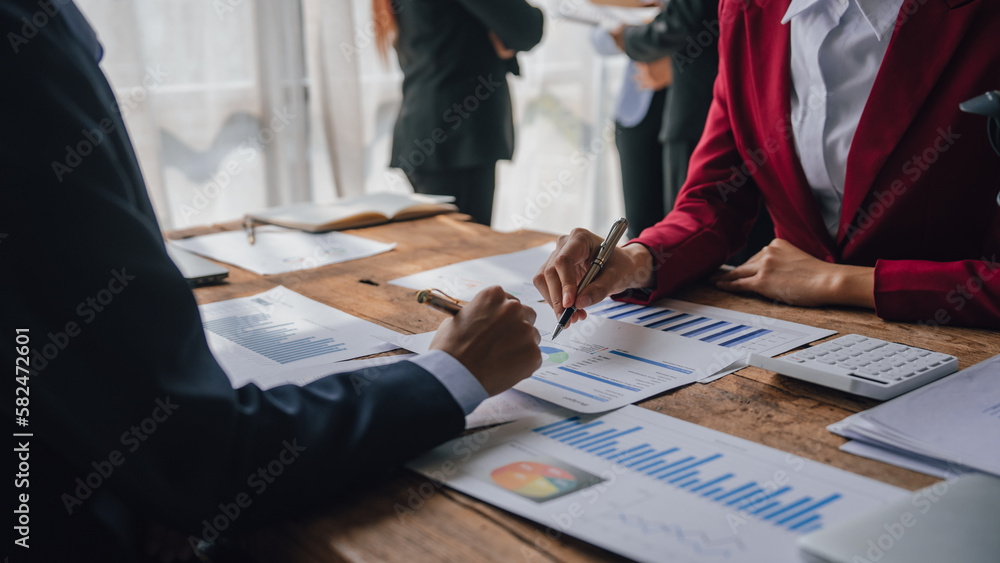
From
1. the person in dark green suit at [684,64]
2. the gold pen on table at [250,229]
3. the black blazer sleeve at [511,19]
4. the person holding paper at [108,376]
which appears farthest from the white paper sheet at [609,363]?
the black blazer sleeve at [511,19]

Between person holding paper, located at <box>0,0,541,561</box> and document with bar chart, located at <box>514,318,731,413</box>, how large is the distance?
0.20 meters

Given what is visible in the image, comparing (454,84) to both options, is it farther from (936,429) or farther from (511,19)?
(936,429)

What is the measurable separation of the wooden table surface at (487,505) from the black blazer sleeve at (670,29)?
129cm

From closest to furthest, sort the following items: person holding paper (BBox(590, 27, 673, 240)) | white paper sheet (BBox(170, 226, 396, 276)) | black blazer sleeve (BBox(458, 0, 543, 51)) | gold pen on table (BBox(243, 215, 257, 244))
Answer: white paper sheet (BBox(170, 226, 396, 276)) < gold pen on table (BBox(243, 215, 257, 244)) < black blazer sleeve (BBox(458, 0, 543, 51)) < person holding paper (BBox(590, 27, 673, 240))

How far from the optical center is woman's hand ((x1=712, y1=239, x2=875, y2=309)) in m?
1.06

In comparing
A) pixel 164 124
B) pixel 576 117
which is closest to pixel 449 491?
pixel 164 124

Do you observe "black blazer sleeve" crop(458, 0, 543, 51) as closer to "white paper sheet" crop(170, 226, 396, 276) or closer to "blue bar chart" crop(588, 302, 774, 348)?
"white paper sheet" crop(170, 226, 396, 276)

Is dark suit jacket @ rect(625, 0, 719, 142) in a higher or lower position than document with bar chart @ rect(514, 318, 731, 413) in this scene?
higher

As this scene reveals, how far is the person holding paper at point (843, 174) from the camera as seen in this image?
1018mm

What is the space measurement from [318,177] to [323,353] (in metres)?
2.40

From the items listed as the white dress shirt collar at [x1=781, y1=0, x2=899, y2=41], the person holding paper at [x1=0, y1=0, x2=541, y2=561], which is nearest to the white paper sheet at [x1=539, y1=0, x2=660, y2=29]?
Answer: the white dress shirt collar at [x1=781, y1=0, x2=899, y2=41]

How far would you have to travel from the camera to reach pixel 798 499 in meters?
0.58

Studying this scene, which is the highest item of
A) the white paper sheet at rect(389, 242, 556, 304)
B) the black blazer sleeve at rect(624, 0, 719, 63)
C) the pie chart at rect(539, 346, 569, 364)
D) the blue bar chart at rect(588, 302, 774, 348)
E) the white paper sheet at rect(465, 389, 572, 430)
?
the black blazer sleeve at rect(624, 0, 719, 63)

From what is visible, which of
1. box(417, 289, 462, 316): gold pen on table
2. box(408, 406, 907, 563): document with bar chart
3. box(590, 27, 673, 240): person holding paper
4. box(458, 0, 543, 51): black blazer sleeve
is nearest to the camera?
box(408, 406, 907, 563): document with bar chart
